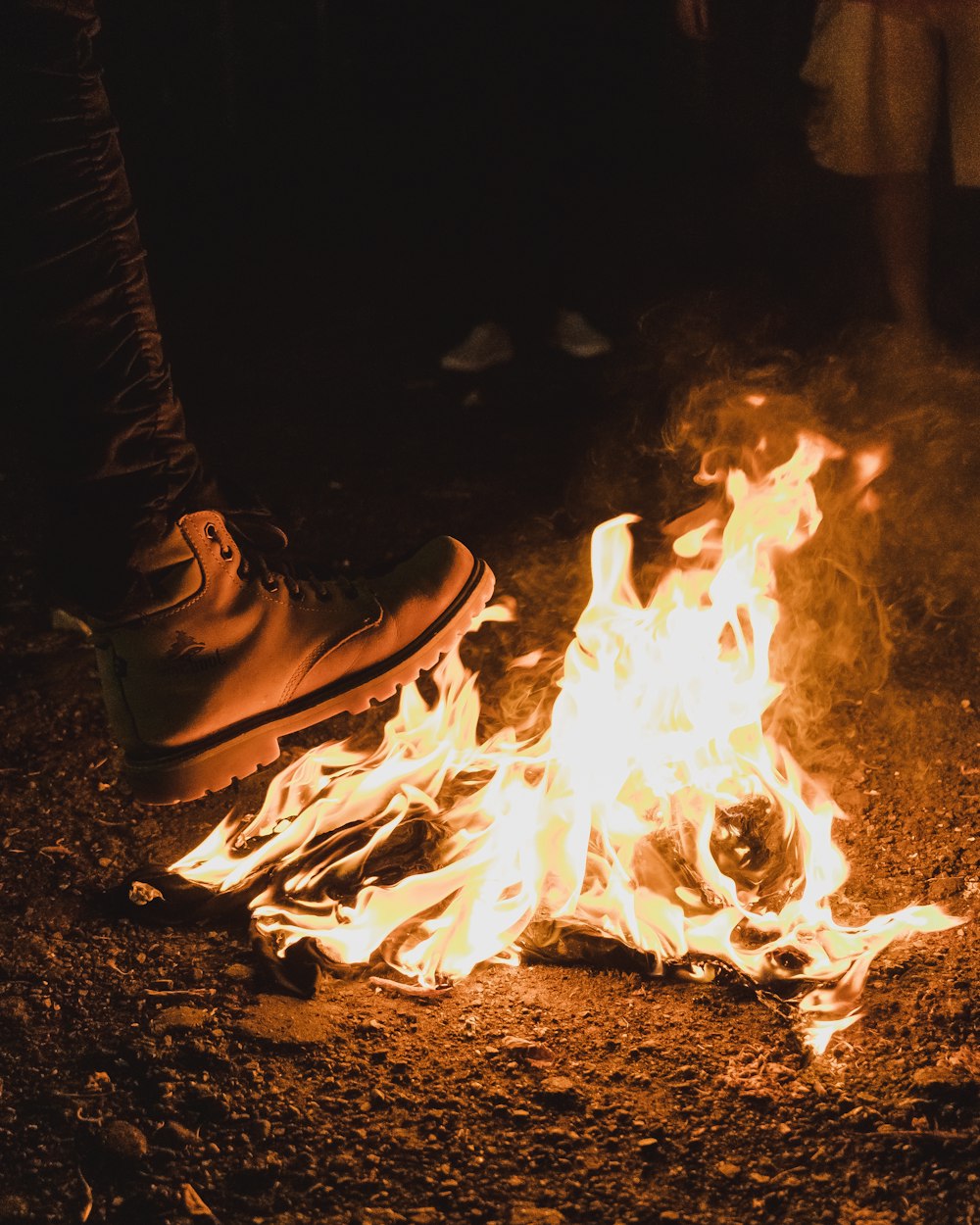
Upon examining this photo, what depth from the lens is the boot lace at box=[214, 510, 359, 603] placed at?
8.43 feet

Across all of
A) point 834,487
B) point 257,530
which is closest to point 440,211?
point 834,487

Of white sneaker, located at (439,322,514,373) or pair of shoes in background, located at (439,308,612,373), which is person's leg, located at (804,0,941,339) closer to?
pair of shoes in background, located at (439,308,612,373)

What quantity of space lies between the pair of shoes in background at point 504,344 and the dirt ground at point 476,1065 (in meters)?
3.05

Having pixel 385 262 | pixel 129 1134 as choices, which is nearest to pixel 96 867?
pixel 129 1134

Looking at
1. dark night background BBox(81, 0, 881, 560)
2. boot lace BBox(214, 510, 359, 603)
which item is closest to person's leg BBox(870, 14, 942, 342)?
dark night background BBox(81, 0, 881, 560)

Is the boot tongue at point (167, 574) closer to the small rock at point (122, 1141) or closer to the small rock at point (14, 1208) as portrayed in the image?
the small rock at point (122, 1141)

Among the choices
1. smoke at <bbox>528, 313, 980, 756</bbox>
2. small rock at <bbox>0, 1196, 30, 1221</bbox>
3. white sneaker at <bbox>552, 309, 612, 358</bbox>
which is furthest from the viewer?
white sneaker at <bbox>552, 309, 612, 358</bbox>

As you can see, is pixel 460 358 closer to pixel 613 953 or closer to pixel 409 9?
pixel 409 9

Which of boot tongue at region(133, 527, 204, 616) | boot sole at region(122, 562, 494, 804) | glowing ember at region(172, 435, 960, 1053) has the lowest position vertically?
glowing ember at region(172, 435, 960, 1053)

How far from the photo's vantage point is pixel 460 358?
19.0 ft

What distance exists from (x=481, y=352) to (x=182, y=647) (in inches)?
145

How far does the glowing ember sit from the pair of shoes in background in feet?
9.13

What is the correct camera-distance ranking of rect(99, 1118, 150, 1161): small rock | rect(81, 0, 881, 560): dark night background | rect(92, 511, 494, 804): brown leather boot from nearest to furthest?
rect(99, 1118, 150, 1161): small rock < rect(92, 511, 494, 804): brown leather boot < rect(81, 0, 881, 560): dark night background

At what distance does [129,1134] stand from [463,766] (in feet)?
3.76
